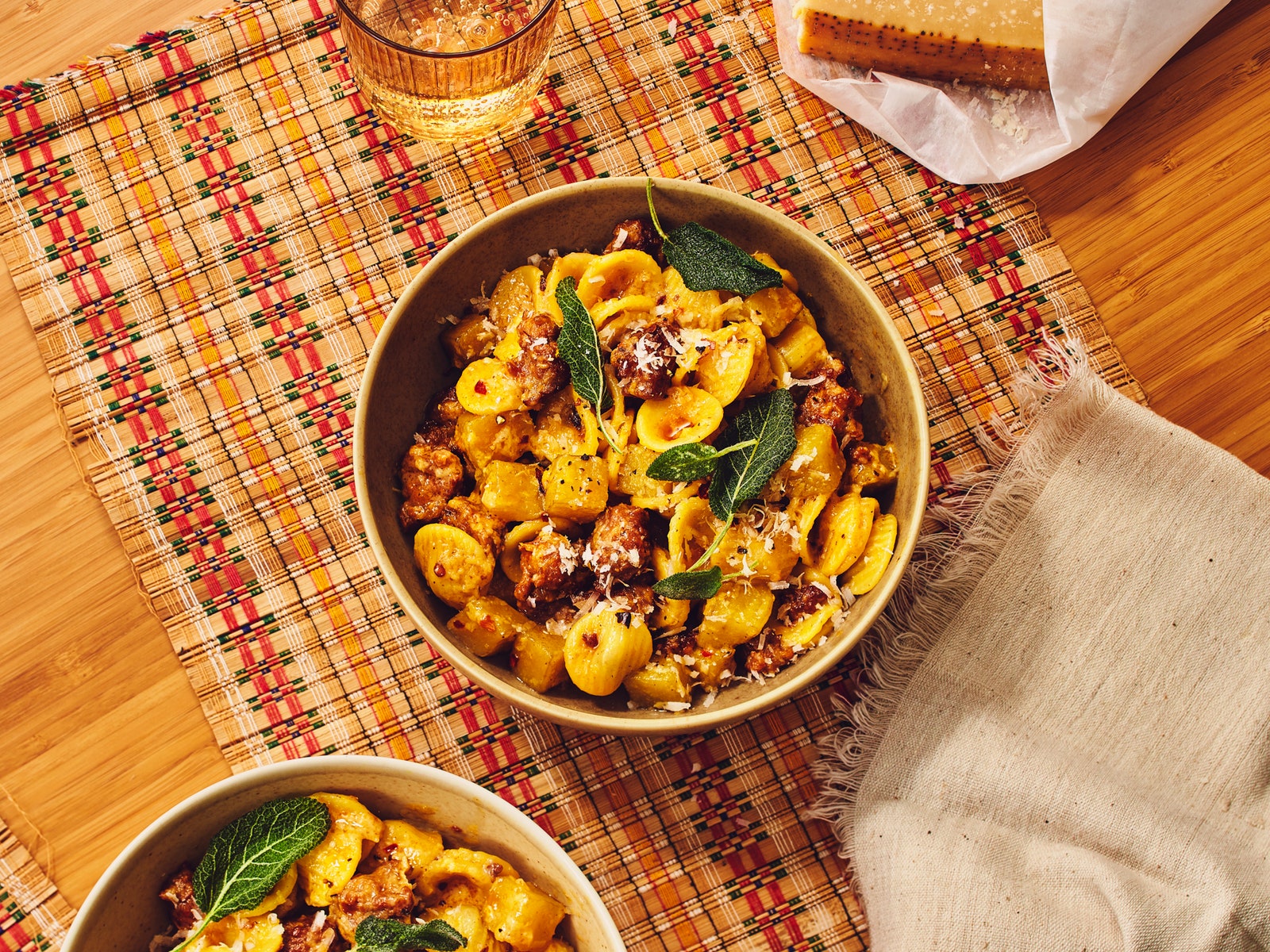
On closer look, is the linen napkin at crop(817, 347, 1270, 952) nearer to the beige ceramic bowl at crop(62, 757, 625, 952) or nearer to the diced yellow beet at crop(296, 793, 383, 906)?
the beige ceramic bowl at crop(62, 757, 625, 952)

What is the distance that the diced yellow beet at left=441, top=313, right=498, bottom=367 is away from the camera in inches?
74.2

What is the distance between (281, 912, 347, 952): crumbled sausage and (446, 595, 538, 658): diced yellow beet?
20.2 inches

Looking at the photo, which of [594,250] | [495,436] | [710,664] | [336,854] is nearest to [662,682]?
[710,664]

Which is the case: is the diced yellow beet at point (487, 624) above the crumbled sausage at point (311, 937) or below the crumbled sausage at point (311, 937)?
above

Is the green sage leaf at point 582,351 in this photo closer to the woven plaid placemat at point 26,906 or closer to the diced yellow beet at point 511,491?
the diced yellow beet at point 511,491

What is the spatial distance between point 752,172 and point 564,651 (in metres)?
1.13

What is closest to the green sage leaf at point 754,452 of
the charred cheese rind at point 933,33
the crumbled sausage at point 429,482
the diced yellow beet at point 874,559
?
the diced yellow beet at point 874,559

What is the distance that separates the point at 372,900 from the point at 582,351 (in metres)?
0.97

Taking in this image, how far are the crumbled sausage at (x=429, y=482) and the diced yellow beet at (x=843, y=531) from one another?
0.65 m

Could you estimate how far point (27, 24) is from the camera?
7.08ft

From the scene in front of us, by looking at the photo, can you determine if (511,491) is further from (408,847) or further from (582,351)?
(408,847)

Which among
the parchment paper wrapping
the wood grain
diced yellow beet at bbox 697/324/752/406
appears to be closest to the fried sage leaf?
diced yellow beet at bbox 697/324/752/406

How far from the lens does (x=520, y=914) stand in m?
1.68

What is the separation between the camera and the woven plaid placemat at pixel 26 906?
195 centimetres
